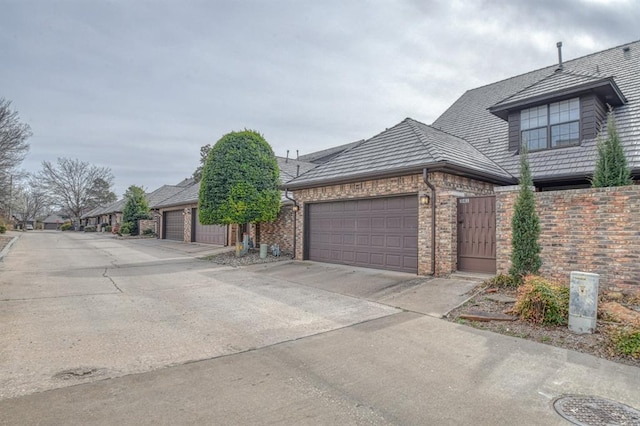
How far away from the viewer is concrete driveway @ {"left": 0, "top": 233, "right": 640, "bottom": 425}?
9.78 ft

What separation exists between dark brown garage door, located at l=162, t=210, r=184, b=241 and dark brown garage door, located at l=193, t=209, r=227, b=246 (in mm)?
2985

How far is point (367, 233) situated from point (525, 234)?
4.71m

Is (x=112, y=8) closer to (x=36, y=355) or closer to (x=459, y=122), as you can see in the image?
(x=36, y=355)

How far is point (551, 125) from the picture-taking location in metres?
11.1

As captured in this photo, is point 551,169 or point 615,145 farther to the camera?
point 551,169

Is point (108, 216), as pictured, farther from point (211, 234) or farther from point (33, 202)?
point (211, 234)

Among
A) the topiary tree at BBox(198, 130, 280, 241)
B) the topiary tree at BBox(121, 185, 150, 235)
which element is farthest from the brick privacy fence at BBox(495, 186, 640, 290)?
the topiary tree at BBox(121, 185, 150, 235)

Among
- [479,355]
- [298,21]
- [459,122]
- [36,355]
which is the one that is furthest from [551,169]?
[36,355]

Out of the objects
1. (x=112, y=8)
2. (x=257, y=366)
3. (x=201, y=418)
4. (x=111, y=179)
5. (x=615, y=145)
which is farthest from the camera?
(x=111, y=179)

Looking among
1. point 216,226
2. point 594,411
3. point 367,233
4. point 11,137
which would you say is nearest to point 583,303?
point 594,411

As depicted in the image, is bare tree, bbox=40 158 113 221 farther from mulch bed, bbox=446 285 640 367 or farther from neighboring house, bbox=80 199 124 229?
mulch bed, bbox=446 285 640 367

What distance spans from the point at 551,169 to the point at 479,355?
8.03 m

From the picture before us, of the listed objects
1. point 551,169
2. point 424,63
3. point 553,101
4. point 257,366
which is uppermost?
point 424,63

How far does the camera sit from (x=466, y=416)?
2.94 metres
